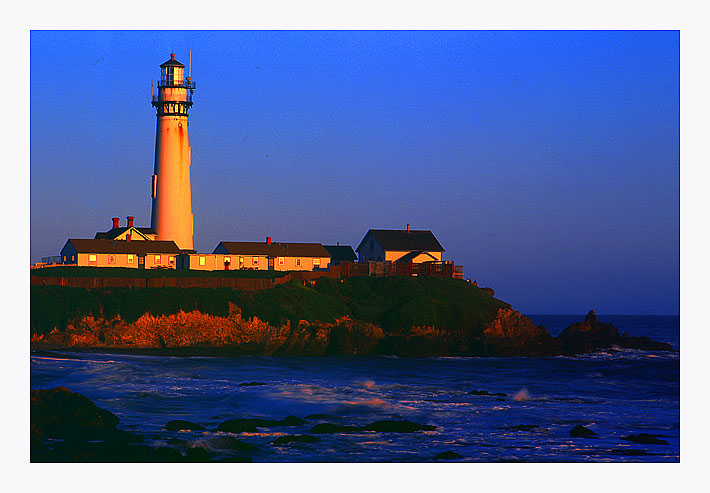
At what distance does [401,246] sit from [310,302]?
14.1m

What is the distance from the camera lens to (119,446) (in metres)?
23.3

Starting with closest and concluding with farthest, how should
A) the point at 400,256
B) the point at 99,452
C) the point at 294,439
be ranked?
the point at 99,452
the point at 294,439
the point at 400,256

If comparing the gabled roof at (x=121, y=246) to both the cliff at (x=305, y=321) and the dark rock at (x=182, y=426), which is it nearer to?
the cliff at (x=305, y=321)

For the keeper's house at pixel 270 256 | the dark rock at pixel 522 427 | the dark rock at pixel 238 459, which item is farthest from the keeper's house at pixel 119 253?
the dark rock at pixel 238 459

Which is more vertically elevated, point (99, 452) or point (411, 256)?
point (411, 256)

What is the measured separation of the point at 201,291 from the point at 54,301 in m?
7.83

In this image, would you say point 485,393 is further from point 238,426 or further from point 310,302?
point 310,302

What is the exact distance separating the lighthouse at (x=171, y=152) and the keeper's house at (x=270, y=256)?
3523mm

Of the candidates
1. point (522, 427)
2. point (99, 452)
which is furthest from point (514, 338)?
point (99, 452)

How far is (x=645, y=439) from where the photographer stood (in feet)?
86.4

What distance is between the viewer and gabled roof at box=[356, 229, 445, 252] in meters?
65.1

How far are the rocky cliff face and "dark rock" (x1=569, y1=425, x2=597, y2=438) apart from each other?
2330 cm

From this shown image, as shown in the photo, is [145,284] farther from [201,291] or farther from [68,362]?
[68,362]
